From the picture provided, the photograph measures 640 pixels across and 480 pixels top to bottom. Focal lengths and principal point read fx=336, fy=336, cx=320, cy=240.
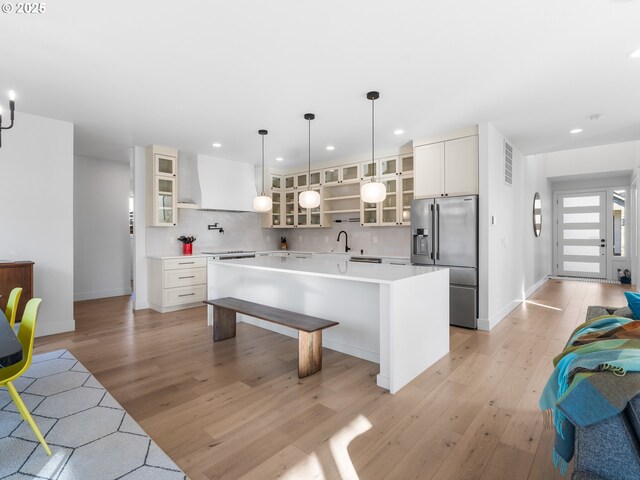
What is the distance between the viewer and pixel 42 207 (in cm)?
400

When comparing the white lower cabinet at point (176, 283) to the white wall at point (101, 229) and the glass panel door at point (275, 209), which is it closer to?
the white wall at point (101, 229)

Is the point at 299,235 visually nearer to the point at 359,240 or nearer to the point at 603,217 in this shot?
the point at 359,240

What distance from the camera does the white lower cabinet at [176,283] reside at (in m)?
5.12

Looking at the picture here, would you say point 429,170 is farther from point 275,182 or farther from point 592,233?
point 592,233

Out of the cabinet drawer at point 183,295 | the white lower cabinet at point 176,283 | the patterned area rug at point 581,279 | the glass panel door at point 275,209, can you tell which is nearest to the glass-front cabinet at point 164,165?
the white lower cabinet at point 176,283

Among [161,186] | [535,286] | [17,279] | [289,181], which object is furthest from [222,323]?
[535,286]

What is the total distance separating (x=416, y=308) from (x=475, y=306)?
1.86 metres

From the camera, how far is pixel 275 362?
315 cm

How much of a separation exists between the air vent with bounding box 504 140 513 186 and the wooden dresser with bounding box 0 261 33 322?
19.7ft

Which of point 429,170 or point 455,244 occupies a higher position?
point 429,170

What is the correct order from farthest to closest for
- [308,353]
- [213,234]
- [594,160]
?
→ [594,160], [213,234], [308,353]

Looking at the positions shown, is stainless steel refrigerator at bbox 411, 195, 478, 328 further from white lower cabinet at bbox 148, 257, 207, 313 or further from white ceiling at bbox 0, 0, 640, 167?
white lower cabinet at bbox 148, 257, 207, 313

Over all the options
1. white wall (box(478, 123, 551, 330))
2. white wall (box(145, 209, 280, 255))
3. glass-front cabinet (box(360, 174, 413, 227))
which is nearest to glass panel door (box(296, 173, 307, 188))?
white wall (box(145, 209, 280, 255))
